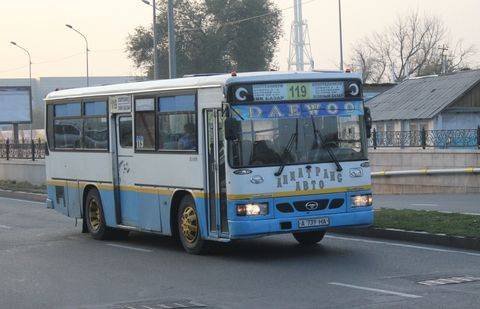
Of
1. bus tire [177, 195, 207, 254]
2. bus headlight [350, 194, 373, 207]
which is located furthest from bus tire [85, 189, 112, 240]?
bus headlight [350, 194, 373, 207]

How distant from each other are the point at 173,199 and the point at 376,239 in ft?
11.4

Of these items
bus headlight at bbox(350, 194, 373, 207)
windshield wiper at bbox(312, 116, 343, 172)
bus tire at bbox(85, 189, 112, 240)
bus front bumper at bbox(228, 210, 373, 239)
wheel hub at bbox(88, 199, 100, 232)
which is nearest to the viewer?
bus front bumper at bbox(228, 210, 373, 239)

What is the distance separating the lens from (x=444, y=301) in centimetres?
979

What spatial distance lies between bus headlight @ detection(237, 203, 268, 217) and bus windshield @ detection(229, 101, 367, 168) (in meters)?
0.55

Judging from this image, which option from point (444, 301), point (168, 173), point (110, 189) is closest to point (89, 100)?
point (110, 189)

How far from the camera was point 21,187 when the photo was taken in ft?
119

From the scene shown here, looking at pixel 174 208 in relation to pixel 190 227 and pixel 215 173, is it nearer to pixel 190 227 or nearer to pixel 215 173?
pixel 190 227

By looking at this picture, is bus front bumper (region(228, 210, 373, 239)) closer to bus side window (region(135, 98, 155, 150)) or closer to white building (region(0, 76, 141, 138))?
bus side window (region(135, 98, 155, 150))

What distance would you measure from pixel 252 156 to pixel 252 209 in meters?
0.74

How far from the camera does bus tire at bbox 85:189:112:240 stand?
17.5 m

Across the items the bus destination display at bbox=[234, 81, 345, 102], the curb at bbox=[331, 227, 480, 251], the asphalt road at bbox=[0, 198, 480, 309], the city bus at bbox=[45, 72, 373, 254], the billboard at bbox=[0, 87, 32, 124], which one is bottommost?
the asphalt road at bbox=[0, 198, 480, 309]

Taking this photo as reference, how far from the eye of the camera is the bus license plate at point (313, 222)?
13.6m

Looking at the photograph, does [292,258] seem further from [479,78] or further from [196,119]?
[479,78]

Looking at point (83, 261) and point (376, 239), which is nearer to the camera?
point (83, 261)
